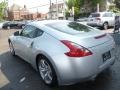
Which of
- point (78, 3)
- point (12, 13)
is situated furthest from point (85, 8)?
point (12, 13)

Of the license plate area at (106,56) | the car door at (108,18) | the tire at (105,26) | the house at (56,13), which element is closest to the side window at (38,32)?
A: the license plate area at (106,56)

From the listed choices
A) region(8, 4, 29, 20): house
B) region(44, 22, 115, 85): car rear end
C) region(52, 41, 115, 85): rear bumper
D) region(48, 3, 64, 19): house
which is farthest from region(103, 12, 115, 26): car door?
region(8, 4, 29, 20): house

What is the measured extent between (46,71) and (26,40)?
1.33m

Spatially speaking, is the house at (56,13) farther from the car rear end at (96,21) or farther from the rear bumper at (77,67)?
the rear bumper at (77,67)

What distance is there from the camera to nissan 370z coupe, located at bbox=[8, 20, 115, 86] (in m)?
5.04

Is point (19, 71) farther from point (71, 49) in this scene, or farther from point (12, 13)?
point (12, 13)

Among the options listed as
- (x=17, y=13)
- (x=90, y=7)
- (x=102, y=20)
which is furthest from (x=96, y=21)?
(x=17, y=13)

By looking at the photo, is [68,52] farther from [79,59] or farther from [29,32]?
[29,32]

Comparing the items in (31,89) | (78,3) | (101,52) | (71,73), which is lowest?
(31,89)

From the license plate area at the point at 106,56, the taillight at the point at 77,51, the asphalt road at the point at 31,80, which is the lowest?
the asphalt road at the point at 31,80

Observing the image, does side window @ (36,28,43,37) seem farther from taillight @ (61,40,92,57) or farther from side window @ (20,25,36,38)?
taillight @ (61,40,92,57)

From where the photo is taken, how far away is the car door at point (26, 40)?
6.49 m

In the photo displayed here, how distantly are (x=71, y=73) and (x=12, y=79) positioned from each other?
6.46 feet

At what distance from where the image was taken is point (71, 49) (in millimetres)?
5094
